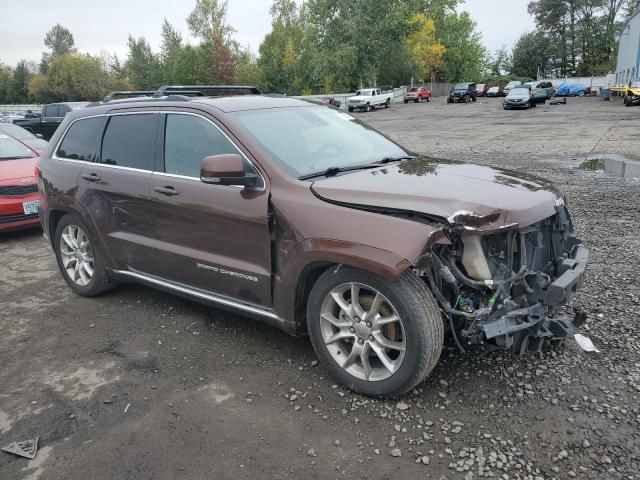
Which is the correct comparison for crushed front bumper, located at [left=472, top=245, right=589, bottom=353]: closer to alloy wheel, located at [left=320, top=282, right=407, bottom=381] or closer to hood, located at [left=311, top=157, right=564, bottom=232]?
hood, located at [left=311, top=157, right=564, bottom=232]

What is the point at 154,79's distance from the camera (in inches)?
2608

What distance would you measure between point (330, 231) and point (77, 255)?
3.07 metres

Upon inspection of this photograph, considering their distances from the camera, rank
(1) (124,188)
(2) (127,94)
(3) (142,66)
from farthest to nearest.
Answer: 1. (3) (142,66)
2. (2) (127,94)
3. (1) (124,188)

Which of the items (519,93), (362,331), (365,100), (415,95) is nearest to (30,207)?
(362,331)

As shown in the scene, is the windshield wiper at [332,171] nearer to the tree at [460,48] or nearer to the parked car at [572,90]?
the parked car at [572,90]

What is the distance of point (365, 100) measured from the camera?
1676 inches

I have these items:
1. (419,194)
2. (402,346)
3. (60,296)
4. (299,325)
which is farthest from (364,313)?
(60,296)

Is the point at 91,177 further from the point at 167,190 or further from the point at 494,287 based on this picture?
the point at 494,287

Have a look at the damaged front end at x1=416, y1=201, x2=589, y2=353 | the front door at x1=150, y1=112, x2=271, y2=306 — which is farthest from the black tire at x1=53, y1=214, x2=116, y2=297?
the damaged front end at x1=416, y1=201, x2=589, y2=353

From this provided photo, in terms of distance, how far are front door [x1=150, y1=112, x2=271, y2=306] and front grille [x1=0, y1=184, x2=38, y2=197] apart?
4.17m

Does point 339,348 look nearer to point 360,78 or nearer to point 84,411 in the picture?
point 84,411

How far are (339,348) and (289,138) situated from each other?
1531mm

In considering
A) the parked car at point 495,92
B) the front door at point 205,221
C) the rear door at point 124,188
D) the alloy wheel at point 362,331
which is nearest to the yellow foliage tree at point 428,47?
the parked car at point 495,92

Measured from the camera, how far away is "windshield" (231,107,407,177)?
361cm
